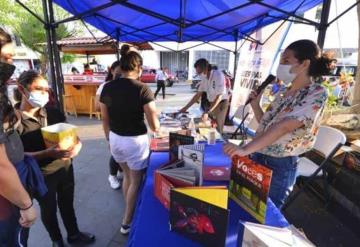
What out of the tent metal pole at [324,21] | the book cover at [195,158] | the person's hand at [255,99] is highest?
the tent metal pole at [324,21]

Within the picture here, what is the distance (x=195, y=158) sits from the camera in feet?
4.56

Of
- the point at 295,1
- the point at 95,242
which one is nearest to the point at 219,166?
the point at 95,242

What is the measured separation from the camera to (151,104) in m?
1.99

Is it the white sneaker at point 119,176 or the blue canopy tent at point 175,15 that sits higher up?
the blue canopy tent at point 175,15

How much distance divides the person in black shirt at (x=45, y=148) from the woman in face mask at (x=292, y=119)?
3.81ft

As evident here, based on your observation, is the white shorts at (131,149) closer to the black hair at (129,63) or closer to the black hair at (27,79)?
the black hair at (129,63)

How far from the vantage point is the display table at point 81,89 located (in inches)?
276

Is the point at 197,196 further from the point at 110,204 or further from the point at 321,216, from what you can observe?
the point at 321,216

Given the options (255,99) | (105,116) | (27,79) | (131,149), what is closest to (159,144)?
(131,149)

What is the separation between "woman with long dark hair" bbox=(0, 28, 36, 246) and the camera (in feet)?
3.11

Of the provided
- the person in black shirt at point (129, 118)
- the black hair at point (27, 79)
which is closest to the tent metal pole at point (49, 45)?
the person in black shirt at point (129, 118)

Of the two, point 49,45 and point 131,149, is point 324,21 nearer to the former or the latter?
point 131,149

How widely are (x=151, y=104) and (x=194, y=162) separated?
0.76 m

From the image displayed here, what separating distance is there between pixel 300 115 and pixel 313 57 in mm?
367
